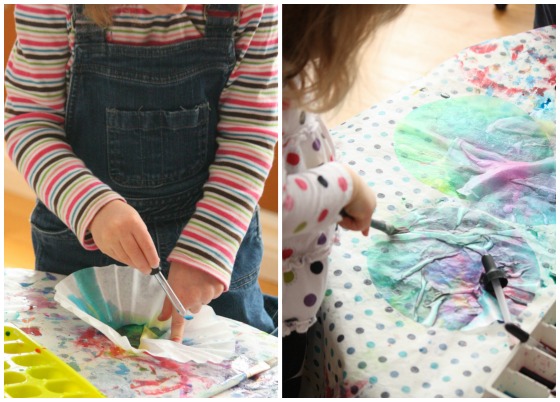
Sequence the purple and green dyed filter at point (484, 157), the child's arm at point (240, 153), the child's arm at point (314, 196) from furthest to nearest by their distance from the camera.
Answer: the purple and green dyed filter at point (484, 157) < the child's arm at point (240, 153) < the child's arm at point (314, 196)

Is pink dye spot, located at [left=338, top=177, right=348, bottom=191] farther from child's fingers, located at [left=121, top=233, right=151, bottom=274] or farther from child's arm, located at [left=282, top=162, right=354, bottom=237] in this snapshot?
child's fingers, located at [left=121, top=233, right=151, bottom=274]

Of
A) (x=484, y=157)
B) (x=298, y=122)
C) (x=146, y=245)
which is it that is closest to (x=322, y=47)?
(x=298, y=122)

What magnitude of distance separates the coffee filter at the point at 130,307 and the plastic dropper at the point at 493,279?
0.20 m

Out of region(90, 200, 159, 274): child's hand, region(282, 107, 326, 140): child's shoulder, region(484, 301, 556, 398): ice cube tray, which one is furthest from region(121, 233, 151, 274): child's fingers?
region(484, 301, 556, 398): ice cube tray

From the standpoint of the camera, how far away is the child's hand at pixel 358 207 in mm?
468

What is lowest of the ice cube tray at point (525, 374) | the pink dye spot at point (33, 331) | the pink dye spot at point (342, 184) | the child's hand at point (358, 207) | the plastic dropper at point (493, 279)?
the ice cube tray at point (525, 374)

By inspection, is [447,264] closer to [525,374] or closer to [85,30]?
[525,374]

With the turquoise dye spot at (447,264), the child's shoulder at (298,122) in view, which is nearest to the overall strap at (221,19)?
the child's shoulder at (298,122)

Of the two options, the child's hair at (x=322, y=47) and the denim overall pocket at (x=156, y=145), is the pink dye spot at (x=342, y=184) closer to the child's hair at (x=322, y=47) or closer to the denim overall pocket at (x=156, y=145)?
Result: the child's hair at (x=322, y=47)

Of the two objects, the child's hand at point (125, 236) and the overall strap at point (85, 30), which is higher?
the overall strap at point (85, 30)

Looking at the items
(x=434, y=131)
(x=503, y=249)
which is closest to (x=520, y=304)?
(x=503, y=249)

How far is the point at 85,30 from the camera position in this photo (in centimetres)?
51

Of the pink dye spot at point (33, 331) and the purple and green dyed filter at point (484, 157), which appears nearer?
the pink dye spot at point (33, 331)

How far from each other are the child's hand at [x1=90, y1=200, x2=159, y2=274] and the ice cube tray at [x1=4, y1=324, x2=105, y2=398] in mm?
75
